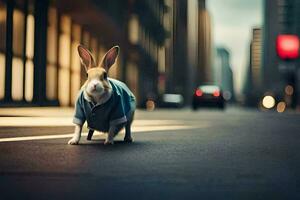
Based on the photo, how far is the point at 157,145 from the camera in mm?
7965

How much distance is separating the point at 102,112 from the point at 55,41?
21698 mm

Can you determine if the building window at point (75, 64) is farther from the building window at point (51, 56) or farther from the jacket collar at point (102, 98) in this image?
the jacket collar at point (102, 98)

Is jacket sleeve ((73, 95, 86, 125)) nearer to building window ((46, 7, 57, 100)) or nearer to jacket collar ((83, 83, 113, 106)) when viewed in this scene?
jacket collar ((83, 83, 113, 106))

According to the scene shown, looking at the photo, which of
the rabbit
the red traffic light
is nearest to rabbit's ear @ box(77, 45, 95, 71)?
the rabbit

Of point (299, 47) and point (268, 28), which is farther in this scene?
point (268, 28)

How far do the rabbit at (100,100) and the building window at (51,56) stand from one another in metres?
20.0

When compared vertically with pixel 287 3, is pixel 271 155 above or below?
below

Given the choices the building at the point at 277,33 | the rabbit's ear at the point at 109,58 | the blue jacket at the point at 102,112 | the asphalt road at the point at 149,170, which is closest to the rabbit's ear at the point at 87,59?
the rabbit's ear at the point at 109,58

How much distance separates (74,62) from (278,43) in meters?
47.6

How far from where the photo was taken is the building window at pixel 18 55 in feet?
75.3

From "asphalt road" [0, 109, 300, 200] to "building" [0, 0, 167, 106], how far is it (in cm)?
1478

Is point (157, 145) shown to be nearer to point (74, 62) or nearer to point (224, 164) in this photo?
point (224, 164)

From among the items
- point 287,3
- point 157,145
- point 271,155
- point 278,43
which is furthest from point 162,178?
point 287,3

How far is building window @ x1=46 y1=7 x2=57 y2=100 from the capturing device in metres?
27.5
